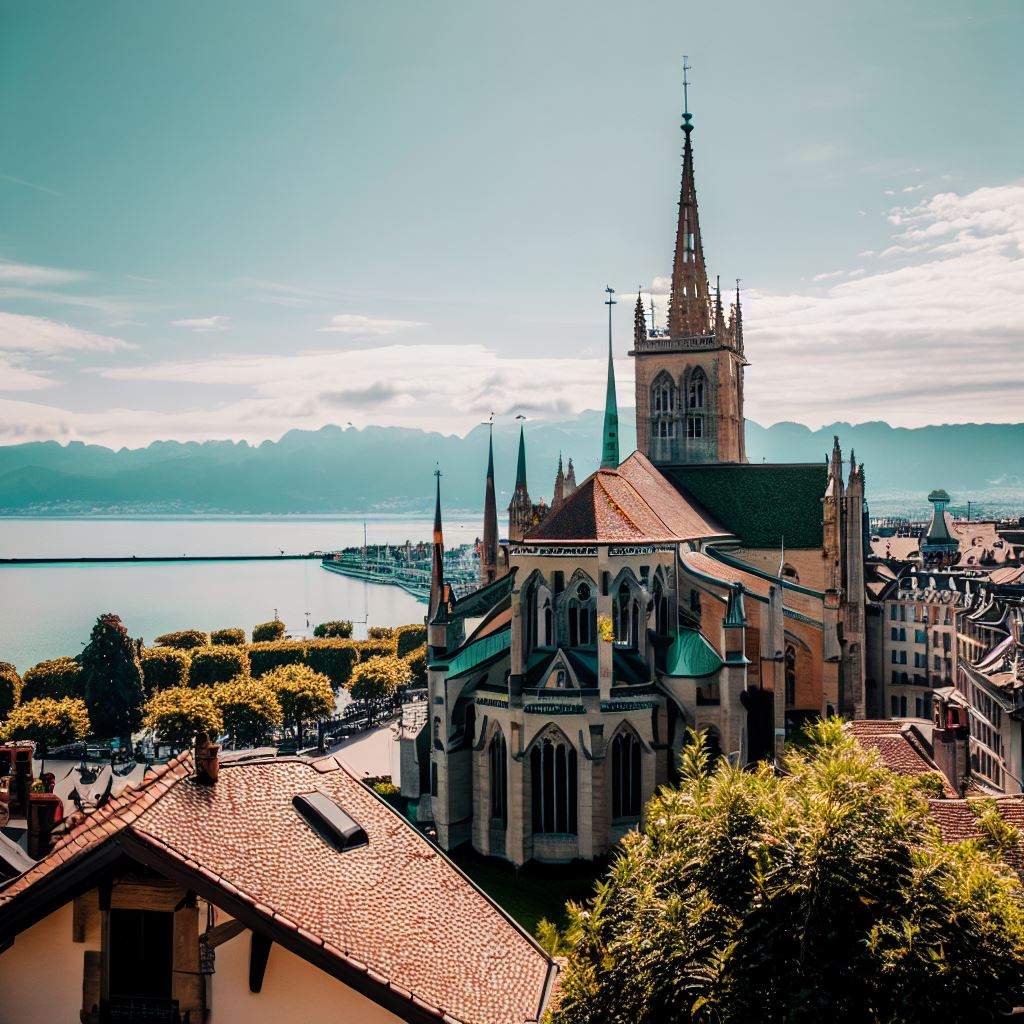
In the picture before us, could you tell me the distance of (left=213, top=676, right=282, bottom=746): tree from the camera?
225 ft

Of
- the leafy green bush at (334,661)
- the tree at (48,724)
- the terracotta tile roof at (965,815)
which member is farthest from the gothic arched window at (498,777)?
A: the leafy green bush at (334,661)

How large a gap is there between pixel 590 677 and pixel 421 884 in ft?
92.4

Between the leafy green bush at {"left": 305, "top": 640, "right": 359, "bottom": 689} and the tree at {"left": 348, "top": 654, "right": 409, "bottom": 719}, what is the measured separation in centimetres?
970

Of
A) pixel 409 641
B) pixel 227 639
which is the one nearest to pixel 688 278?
pixel 409 641

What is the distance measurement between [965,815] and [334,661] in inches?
3035

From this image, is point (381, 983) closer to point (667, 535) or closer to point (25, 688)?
point (667, 535)

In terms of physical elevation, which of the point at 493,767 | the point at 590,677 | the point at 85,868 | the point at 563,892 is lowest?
the point at 563,892

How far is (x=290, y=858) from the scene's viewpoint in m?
12.3

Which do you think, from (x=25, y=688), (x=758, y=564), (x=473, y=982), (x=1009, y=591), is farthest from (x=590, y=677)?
(x=25, y=688)

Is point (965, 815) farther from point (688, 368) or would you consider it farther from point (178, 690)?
point (178, 690)

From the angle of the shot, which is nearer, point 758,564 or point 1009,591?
point 758,564

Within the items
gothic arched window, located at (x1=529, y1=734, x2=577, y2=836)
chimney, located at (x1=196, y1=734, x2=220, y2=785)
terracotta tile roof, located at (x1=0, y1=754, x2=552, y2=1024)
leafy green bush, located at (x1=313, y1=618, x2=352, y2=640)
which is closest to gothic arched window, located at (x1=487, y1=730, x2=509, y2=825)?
gothic arched window, located at (x1=529, y1=734, x2=577, y2=836)

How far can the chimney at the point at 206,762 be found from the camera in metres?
12.7

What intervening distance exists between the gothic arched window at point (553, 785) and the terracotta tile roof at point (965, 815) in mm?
18558
